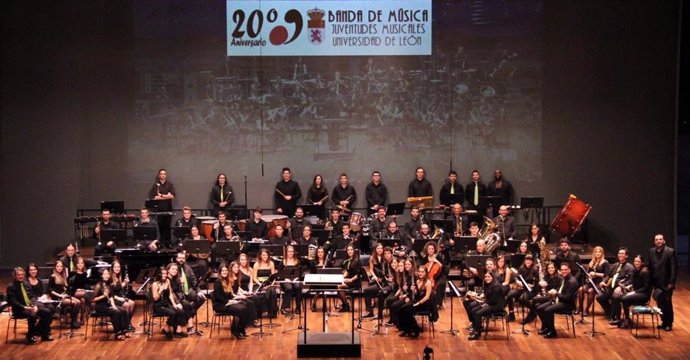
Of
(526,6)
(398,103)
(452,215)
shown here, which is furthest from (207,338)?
(526,6)

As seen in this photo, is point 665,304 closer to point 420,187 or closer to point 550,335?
point 550,335

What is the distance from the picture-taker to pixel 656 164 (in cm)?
1955

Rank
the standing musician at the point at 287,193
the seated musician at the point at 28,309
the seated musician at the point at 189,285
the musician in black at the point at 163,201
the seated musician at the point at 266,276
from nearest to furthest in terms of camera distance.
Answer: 1. the seated musician at the point at 28,309
2. the seated musician at the point at 189,285
3. the seated musician at the point at 266,276
4. the musician in black at the point at 163,201
5. the standing musician at the point at 287,193

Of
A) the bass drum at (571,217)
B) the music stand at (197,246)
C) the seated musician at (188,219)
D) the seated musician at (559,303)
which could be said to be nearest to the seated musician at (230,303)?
the music stand at (197,246)

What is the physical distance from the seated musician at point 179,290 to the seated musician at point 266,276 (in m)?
1.13

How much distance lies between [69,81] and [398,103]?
21.5 ft

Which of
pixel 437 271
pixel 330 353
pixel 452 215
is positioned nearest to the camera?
pixel 330 353

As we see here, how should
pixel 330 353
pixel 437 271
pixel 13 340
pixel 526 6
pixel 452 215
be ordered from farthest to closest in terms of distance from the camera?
pixel 526 6 < pixel 452 215 < pixel 437 271 < pixel 13 340 < pixel 330 353

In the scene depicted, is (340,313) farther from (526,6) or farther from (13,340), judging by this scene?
(526,6)

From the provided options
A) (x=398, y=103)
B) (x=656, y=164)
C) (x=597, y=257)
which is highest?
(x=398, y=103)

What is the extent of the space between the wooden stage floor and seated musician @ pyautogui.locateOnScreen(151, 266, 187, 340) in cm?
24

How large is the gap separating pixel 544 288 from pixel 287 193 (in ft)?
20.4

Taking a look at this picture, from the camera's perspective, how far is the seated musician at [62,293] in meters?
14.4

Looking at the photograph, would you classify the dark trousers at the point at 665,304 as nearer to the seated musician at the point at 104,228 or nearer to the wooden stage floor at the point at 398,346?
the wooden stage floor at the point at 398,346
